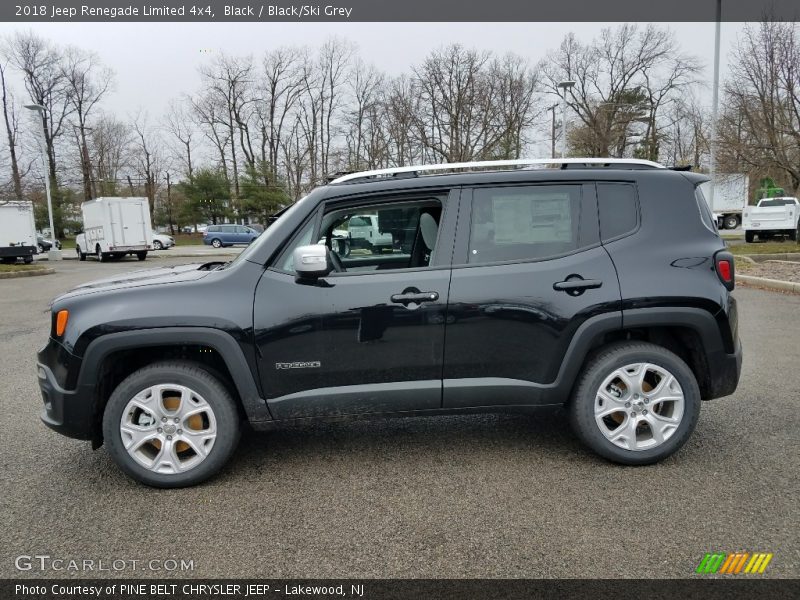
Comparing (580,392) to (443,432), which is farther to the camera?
(443,432)

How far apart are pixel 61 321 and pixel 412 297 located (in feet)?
6.89

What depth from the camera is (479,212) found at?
344 centimetres

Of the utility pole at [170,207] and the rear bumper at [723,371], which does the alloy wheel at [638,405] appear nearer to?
the rear bumper at [723,371]

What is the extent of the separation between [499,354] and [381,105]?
45.9 metres

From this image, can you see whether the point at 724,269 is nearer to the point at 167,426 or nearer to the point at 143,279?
the point at 167,426

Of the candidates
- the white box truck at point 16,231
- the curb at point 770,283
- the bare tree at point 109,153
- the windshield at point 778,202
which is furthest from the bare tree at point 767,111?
the bare tree at point 109,153

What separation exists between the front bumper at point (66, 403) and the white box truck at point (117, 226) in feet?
82.9

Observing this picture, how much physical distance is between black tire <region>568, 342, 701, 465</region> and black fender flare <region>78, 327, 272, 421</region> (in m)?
2.07

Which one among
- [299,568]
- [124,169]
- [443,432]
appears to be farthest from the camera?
[124,169]

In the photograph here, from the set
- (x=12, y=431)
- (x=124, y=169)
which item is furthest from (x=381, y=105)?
(x=12, y=431)

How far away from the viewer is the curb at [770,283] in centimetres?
1066

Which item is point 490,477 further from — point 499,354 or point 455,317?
point 455,317

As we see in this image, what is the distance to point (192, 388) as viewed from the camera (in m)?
3.23

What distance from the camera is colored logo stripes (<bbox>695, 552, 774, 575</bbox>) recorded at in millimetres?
2426
